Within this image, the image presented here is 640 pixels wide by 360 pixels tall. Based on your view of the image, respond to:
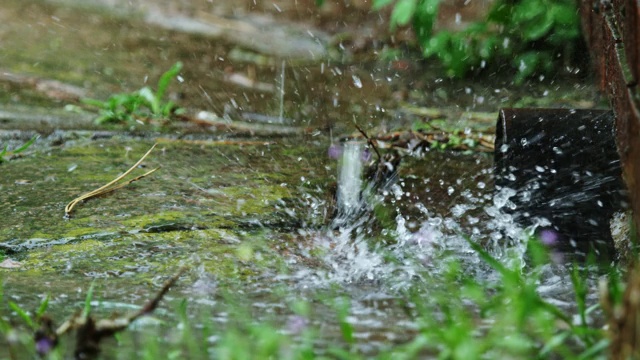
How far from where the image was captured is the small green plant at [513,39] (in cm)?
405

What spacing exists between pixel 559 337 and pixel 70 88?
3.44 m

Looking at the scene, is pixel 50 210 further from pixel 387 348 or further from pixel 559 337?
pixel 559 337

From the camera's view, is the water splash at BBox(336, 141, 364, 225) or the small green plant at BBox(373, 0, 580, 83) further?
the small green plant at BBox(373, 0, 580, 83)

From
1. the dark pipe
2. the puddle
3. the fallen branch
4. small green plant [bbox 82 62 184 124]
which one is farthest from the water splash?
small green plant [bbox 82 62 184 124]

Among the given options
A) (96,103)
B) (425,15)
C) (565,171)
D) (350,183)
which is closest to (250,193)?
(350,183)

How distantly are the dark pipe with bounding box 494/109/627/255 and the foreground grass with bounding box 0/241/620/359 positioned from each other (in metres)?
0.69

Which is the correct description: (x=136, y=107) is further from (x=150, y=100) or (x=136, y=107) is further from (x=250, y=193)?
(x=250, y=193)

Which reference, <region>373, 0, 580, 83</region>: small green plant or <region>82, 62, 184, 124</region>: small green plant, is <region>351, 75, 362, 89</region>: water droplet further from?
<region>82, 62, 184, 124</region>: small green plant

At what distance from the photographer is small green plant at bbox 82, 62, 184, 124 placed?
380cm

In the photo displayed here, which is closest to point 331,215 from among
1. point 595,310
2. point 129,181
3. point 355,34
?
point 129,181

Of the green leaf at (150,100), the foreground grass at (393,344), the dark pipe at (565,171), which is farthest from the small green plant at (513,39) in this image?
the foreground grass at (393,344)

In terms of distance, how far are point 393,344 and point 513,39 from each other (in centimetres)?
321

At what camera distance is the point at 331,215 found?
2.56m

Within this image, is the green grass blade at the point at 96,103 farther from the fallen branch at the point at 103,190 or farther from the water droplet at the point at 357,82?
the water droplet at the point at 357,82
